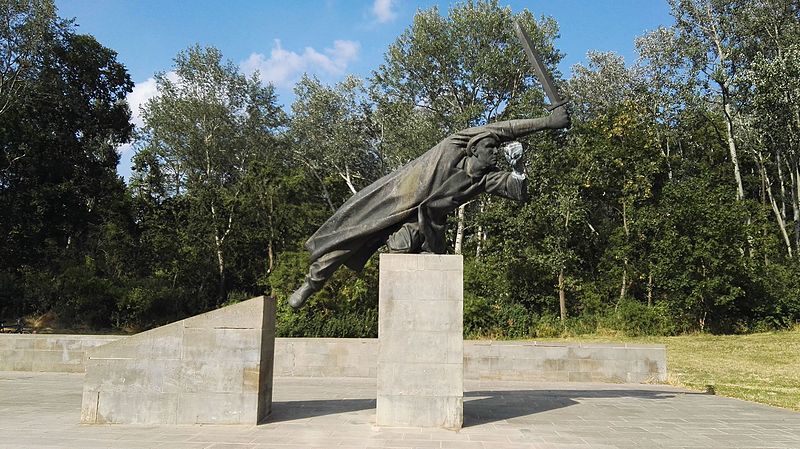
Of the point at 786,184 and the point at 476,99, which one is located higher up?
the point at 476,99

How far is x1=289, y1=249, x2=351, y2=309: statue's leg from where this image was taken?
8.00 meters

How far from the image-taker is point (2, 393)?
977cm

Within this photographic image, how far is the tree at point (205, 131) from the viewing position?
34125mm

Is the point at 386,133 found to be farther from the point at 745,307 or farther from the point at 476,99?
the point at 745,307

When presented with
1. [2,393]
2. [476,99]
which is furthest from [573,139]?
[2,393]

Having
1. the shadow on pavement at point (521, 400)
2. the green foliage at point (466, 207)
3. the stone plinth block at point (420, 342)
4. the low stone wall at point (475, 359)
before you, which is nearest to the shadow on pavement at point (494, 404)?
the shadow on pavement at point (521, 400)

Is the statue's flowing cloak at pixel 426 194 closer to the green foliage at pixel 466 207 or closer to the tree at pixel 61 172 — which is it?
the green foliage at pixel 466 207

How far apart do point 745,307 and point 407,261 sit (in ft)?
69.4

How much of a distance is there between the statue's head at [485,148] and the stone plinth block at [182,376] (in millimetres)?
3698

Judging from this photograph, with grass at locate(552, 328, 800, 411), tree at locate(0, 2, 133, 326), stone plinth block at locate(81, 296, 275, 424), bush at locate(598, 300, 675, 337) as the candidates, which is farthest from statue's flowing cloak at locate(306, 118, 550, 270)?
tree at locate(0, 2, 133, 326)

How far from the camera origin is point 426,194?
761 cm

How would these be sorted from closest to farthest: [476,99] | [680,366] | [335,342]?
[335,342]
[680,366]
[476,99]

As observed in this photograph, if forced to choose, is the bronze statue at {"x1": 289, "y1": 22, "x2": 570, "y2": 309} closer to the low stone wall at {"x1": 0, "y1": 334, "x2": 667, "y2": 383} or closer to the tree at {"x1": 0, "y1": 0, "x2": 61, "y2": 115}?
the low stone wall at {"x1": 0, "y1": 334, "x2": 667, "y2": 383}

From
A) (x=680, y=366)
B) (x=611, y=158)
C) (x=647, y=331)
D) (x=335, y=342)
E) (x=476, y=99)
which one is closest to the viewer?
(x=335, y=342)
